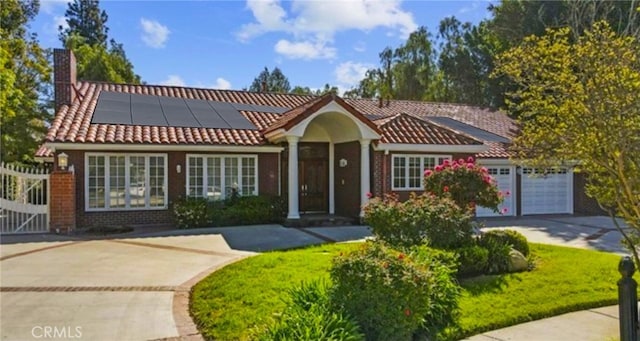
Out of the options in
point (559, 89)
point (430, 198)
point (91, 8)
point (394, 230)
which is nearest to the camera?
point (559, 89)

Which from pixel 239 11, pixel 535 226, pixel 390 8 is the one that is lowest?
pixel 535 226

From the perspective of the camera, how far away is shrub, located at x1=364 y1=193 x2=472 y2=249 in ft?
27.3

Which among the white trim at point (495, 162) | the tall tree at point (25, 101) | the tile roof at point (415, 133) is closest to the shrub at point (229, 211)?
the tile roof at point (415, 133)

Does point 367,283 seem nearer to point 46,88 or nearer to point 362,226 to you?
point 362,226

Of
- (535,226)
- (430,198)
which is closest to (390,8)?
(535,226)

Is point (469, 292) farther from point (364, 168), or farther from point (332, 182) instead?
point (332, 182)

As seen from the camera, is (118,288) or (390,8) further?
(390,8)

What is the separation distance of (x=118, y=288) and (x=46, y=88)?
28657 millimetres

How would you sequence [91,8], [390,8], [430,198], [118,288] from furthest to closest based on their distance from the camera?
[91,8], [390,8], [430,198], [118,288]

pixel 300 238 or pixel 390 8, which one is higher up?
pixel 390 8

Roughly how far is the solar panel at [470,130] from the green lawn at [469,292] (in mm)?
12015

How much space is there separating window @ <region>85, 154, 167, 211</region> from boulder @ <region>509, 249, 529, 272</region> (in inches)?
453

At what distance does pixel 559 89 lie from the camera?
471 centimetres

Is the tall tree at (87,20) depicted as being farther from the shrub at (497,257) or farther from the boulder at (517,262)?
the boulder at (517,262)
